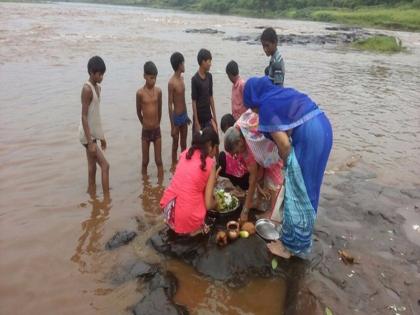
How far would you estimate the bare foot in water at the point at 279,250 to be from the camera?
12.8ft

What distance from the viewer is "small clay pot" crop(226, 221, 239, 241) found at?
13.2ft

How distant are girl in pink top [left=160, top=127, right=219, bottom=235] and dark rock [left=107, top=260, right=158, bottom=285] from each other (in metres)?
0.46

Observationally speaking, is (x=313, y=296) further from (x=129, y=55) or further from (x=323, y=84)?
(x=129, y=55)

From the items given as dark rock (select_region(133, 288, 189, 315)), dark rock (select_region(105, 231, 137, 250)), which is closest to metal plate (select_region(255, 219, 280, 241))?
dark rock (select_region(133, 288, 189, 315))

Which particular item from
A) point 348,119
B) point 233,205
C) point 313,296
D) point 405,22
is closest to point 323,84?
point 348,119

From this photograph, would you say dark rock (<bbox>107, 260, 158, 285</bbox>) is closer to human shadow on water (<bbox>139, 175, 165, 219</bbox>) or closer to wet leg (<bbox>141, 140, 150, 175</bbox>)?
human shadow on water (<bbox>139, 175, 165, 219</bbox>)

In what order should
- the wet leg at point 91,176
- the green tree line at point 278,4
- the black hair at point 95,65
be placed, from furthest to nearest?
the green tree line at point 278,4 < the wet leg at point 91,176 < the black hair at point 95,65

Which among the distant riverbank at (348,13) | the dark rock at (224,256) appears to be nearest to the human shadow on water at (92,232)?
the dark rock at (224,256)

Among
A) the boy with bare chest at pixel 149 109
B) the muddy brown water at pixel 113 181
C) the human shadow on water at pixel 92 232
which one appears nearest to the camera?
the muddy brown water at pixel 113 181

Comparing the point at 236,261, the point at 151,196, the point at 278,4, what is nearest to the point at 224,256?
the point at 236,261

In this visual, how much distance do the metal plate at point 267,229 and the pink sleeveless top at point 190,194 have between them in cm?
59

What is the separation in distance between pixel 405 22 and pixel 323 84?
33650 mm

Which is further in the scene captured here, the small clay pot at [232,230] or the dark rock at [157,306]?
the small clay pot at [232,230]

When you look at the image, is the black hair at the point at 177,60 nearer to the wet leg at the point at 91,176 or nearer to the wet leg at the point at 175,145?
the wet leg at the point at 175,145
